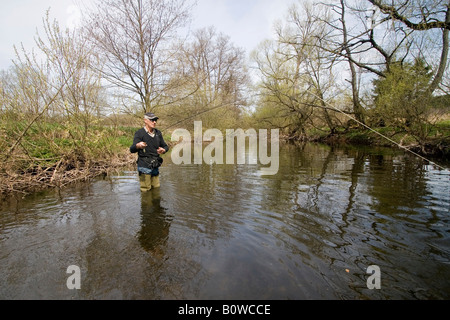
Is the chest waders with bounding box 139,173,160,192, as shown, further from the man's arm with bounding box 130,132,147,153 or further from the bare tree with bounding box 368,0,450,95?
the bare tree with bounding box 368,0,450,95

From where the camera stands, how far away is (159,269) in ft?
8.95

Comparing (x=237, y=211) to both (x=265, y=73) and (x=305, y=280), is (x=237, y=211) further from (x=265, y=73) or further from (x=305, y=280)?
(x=265, y=73)

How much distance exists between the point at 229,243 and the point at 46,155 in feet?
23.3

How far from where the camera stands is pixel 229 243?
3.37 meters

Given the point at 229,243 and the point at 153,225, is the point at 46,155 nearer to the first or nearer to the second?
the point at 153,225

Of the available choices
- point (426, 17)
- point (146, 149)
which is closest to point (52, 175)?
point (146, 149)

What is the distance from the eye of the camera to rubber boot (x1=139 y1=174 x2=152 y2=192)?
17.8ft

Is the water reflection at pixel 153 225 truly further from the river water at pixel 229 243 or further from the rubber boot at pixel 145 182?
the rubber boot at pixel 145 182

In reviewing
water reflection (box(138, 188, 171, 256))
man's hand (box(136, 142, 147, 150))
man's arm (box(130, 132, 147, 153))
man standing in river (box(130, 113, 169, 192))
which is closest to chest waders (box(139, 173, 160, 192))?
man standing in river (box(130, 113, 169, 192))

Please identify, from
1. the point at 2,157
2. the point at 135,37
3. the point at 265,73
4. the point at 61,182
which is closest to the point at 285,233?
the point at 61,182

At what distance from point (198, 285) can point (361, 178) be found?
22.9ft

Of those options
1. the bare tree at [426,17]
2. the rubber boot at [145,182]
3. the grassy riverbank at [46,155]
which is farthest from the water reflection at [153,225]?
the bare tree at [426,17]

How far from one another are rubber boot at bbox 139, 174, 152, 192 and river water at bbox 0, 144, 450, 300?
6.5 inches

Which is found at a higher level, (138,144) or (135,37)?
(135,37)
